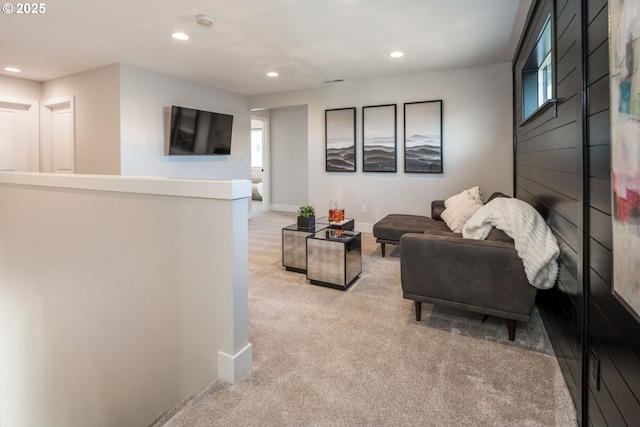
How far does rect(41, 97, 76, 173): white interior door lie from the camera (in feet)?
16.7

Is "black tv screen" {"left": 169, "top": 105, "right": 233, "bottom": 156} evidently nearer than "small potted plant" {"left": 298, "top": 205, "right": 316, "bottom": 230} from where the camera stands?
No

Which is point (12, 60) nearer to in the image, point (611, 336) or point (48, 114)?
point (48, 114)

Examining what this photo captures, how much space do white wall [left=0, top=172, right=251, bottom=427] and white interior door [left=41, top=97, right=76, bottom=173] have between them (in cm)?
233

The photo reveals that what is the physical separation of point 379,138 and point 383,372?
4.08 meters

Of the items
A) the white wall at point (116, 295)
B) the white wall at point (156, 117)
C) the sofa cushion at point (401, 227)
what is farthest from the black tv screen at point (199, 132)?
the sofa cushion at point (401, 227)

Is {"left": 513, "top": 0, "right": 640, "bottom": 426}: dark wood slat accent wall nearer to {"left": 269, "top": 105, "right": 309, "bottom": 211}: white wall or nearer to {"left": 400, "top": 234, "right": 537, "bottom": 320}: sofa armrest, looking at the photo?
{"left": 400, "top": 234, "right": 537, "bottom": 320}: sofa armrest

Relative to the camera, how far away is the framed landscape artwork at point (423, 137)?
4953mm

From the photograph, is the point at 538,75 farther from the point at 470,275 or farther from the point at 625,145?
the point at 625,145

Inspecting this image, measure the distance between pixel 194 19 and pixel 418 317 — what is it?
3075mm

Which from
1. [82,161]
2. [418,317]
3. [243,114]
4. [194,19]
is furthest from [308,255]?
[243,114]

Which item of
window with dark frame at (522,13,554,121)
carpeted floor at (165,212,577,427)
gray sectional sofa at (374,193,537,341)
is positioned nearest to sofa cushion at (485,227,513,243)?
gray sectional sofa at (374,193,537,341)

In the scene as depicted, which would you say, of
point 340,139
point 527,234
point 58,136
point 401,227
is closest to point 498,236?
point 527,234

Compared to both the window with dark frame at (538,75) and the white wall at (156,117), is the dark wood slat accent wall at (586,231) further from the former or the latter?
the white wall at (156,117)

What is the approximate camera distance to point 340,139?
5707 mm
